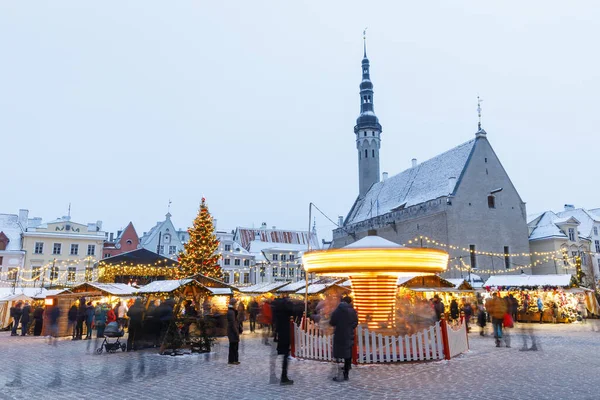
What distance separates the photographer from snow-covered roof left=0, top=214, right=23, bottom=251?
47.1m

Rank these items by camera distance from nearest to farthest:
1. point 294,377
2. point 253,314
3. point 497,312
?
point 294,377 < point 497,312 < point 253,314

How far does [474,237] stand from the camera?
41688mm

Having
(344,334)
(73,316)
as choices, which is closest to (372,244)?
(344,334)

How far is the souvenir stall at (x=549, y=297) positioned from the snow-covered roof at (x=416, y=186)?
14.9 metres

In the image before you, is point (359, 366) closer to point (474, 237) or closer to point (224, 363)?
point (224, 363)

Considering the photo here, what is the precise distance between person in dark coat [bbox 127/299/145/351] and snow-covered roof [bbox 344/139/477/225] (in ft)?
110

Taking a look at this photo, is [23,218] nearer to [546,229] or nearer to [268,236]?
[268,236]

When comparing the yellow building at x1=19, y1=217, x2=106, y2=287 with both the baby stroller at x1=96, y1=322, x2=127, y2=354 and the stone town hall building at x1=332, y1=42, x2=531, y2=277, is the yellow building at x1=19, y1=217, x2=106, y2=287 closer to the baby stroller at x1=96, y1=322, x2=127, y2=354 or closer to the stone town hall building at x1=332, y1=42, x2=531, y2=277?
the stone town hall building at x1=332, y1=42, x2=531, y2=277

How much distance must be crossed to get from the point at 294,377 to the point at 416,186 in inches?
1619

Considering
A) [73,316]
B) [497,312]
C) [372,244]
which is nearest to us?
[372,244]

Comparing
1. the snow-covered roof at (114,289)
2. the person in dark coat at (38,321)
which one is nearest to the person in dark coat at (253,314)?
the snow-covered roof at (114,289)

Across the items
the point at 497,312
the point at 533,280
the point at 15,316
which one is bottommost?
the point at 15,316

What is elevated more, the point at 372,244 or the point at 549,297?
the point at 372,244

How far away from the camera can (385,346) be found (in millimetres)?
11461
